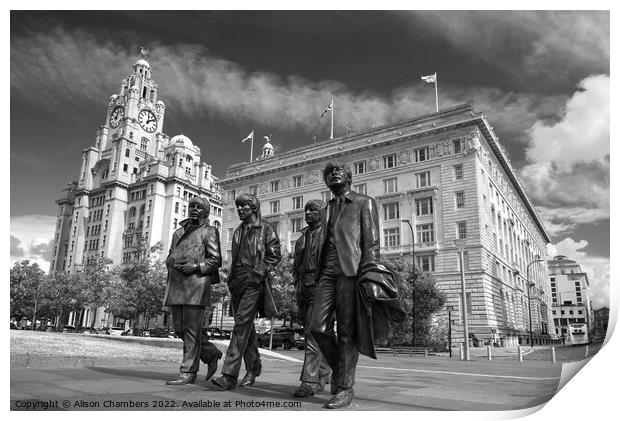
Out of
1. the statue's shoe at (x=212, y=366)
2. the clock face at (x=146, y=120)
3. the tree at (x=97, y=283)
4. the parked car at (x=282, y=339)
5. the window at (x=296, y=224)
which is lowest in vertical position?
the parked car at (x=282, y=339)

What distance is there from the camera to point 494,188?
5228cm

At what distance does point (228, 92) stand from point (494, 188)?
159 ft

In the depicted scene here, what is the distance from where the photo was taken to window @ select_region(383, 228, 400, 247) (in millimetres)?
50500

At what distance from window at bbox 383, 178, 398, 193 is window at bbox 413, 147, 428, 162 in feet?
11.2

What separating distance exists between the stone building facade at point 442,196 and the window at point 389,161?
0.37ft

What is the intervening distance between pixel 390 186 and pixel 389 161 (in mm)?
2848

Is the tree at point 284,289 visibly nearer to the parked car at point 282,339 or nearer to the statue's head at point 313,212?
the parked car at point 282,339

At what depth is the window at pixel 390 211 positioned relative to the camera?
51375mm

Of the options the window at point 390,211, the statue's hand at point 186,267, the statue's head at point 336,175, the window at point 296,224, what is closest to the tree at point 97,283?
the window at point 296,224

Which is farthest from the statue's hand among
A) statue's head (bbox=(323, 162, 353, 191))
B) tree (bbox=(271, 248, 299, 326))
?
tree (bbox=(271, 248, 299, 326))

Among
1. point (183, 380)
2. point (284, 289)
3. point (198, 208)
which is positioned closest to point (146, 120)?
point (284, 289)

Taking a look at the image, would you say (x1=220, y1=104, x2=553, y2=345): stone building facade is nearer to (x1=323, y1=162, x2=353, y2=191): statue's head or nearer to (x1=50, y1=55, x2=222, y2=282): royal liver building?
(x1=50, y1=55, x2=222, y2=282): royal liver building
